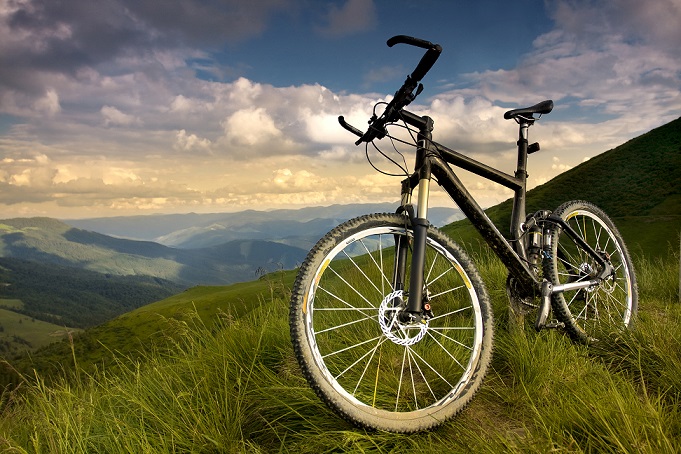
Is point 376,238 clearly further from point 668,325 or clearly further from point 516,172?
point 668,325

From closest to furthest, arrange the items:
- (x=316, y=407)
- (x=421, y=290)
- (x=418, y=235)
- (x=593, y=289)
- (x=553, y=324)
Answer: (x=421, y=290), (x=418, y=235), (x=316, y=407), (x=553, y=324), (x=593, y=289)

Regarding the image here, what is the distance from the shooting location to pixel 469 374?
3189 millimetres

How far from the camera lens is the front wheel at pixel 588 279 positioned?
14.0 ft

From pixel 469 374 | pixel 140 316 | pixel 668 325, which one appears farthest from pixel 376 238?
pixel 140 316

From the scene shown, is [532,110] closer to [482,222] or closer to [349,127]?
[482,222]

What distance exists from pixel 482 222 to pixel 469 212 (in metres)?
0.18

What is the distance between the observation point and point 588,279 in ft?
15.7

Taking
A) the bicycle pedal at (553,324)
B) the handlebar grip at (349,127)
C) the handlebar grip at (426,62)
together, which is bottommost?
the bicycle pedal at (553,324)

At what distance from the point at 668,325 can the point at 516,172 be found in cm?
194

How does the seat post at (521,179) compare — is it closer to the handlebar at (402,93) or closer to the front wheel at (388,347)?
the front wheel at (388,347)

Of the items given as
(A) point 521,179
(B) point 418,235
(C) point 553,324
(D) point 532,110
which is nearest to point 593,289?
(C) point 553,324

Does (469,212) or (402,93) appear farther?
(469,212)

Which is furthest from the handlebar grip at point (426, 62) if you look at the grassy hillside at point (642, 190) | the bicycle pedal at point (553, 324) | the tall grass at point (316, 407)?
the grassy hillside at point (642, 190)

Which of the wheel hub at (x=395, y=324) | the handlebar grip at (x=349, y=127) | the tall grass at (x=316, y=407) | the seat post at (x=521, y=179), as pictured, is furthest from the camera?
the seat post at (x=521, y=179)
